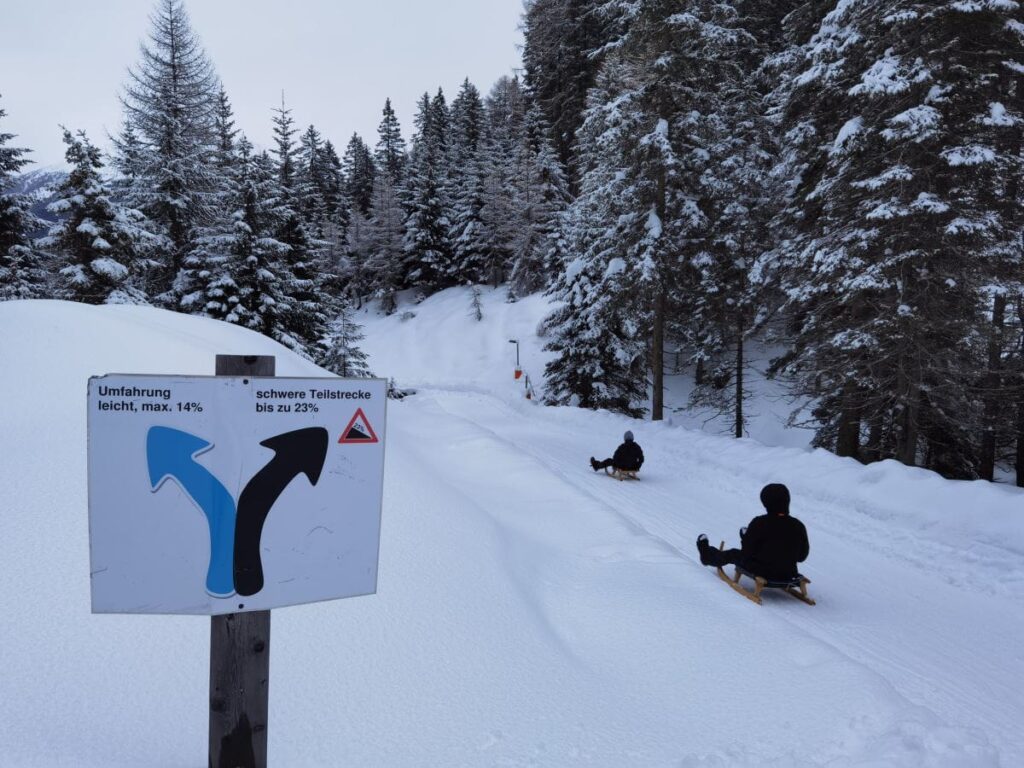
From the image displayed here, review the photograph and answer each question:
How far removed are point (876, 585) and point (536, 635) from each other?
484cm

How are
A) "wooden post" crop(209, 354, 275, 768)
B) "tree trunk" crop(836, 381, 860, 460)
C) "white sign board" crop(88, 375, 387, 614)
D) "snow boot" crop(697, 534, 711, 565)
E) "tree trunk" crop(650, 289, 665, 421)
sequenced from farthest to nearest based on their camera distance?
"tree trunk" crop(650, 289, 665, 421), "tree trunk" crop(836, 381, 860, 460), "snow boot" crop(697, 534, 711, 565), "wooden post" crop(209, 354, 275, 768), "white sign board" crop(88, 375, 387, 614)

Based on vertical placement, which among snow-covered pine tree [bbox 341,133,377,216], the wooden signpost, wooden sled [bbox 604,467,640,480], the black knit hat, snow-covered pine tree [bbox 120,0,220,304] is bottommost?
wooden sled [bbox 604,467,640,480]

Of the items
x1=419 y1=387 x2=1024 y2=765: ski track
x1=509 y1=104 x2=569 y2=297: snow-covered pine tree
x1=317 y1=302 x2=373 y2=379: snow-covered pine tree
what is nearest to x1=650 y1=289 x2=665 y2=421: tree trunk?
x1=419 y1=387 x2=1024 y2=765: ski track

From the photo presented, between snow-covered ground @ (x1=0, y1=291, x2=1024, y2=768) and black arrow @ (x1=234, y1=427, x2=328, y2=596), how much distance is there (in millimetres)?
1395

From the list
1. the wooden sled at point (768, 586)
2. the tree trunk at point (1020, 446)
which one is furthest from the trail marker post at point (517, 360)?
the wooden sled at point (768, 586)

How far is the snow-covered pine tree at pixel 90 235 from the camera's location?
718 inches

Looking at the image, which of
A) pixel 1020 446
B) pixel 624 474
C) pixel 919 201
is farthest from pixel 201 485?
pixel 1020 446

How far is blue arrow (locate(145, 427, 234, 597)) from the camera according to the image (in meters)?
1.92

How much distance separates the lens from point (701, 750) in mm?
3332

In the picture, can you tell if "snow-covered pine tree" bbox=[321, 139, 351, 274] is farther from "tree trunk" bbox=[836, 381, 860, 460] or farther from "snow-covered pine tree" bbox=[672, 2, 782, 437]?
"tree trunk" bbox=[836, 381, 860, 460]

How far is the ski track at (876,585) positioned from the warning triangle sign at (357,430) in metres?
4.32

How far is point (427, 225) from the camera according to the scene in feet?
150

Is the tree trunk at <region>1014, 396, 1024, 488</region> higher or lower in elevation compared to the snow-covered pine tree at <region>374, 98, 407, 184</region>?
lower

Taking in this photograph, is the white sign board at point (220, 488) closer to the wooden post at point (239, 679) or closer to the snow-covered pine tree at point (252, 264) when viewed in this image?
the wooden post at point (239, 679)
